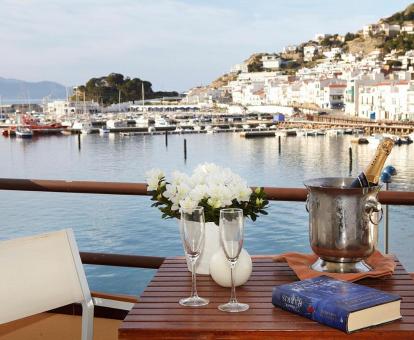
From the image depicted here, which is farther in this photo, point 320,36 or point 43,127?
point 320,36

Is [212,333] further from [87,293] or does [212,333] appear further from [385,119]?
[385,119]

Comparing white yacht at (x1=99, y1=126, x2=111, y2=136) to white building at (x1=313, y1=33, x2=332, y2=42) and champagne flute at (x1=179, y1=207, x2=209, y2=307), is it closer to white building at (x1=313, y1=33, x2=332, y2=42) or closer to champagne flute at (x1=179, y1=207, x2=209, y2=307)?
champagne flute at (x1=179, y1=207, x2=209, y2=307)

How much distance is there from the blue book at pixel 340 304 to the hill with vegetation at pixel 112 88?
9196 centimetres

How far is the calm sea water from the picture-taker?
1608 cm

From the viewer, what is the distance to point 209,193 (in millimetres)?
1457

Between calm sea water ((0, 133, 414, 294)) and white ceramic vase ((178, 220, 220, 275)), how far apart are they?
6989 millimetres

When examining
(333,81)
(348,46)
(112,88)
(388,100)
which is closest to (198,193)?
(388,100)

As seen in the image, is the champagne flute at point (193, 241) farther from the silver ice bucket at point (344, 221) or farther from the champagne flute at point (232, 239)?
the silver ice bucket at point (344, 221)

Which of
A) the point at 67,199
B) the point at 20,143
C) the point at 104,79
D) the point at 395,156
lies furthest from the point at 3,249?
the point at 104,79

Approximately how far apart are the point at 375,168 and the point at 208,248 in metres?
0.44

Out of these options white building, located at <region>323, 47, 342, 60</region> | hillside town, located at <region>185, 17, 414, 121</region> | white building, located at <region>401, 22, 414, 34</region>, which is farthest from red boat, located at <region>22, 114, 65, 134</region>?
white building, located at <region>401, 22, 414, 34</region>

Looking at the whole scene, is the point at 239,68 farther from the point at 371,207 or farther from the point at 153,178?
the point at 371,207

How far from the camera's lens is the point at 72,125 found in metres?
66.6

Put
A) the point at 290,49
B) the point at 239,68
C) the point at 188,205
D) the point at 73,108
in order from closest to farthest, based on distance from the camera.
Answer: the point at 188,205
the point at 73,108
the point at 239,68
the point at 290,49
